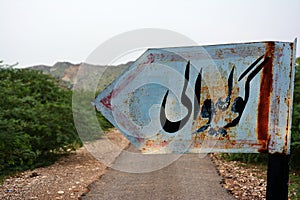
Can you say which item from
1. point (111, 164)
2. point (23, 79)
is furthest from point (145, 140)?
point (23, 79)

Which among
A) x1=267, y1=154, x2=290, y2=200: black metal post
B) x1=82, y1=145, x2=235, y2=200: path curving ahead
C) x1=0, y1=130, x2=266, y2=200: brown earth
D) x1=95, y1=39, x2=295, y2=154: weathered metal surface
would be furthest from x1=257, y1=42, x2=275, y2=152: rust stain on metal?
x1=0, y1=130, x2=266, y2=200: brown earth

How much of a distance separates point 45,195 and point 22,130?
9.29 feet

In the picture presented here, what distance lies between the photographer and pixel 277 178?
81.7 inches

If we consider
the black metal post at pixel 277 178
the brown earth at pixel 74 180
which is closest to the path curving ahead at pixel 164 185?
the brown earth at pixel 74 180

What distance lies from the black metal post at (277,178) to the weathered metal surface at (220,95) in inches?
3.8

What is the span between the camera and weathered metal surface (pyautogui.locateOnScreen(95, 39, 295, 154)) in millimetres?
1954

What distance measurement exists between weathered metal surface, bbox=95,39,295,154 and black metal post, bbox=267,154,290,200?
0.10 m

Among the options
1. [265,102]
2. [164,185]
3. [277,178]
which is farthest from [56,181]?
[265,102]

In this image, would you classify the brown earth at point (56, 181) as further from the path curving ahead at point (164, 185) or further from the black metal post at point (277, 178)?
the black metal post at point (277, 178)

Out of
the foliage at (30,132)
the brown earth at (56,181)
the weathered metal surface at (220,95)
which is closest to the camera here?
the weathered metal surface at (220,95)

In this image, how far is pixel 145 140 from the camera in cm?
206

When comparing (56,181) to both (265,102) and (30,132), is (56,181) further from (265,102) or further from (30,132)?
(265,102)

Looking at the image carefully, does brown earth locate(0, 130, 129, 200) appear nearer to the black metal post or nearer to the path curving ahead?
the path curving ahead

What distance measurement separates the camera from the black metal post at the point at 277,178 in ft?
6.69
